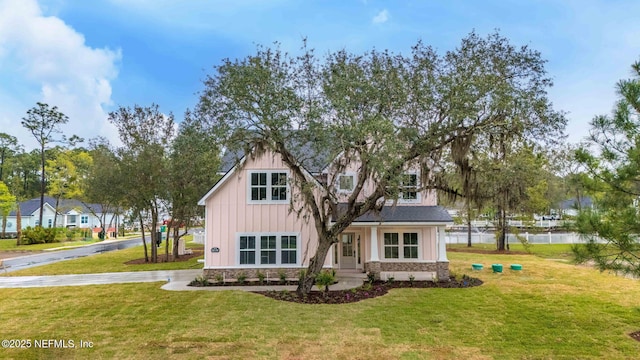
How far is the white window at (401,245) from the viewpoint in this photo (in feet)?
47.4

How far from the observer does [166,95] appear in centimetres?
2095

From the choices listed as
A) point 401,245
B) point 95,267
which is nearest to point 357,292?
point 401,245

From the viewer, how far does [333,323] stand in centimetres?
869

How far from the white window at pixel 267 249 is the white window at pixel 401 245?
12.3ft

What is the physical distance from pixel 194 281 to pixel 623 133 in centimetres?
1358

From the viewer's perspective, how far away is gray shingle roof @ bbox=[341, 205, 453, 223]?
13789 millimetres

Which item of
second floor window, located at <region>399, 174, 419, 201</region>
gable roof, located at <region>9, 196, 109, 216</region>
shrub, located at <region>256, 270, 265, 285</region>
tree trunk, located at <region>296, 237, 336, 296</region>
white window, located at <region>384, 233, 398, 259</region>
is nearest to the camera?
second floor window, located at <region>399, 174, 419, 201</region>

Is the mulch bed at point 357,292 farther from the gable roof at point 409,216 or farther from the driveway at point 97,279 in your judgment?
the gable roof at point 409,216

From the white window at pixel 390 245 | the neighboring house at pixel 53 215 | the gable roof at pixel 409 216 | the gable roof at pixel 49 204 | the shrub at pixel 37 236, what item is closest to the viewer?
the gable roof at pixel 409 216

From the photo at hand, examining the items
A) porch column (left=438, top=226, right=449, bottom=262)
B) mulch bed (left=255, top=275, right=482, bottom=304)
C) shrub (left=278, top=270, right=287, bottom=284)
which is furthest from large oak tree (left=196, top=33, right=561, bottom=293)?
porch column (left=438, top=226, right=449, bottom=262)

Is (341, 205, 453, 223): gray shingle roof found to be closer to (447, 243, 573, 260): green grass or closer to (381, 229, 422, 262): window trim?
(381, 229, 422, 262): window trim

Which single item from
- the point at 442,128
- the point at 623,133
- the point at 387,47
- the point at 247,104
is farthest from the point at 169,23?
the point at 623,133

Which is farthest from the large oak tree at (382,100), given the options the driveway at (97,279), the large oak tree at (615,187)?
the driveway at (97,279)

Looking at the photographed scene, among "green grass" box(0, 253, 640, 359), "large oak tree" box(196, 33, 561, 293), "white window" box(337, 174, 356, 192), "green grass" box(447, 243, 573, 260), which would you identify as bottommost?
"green grass" box(447, 243, 573, 260)
